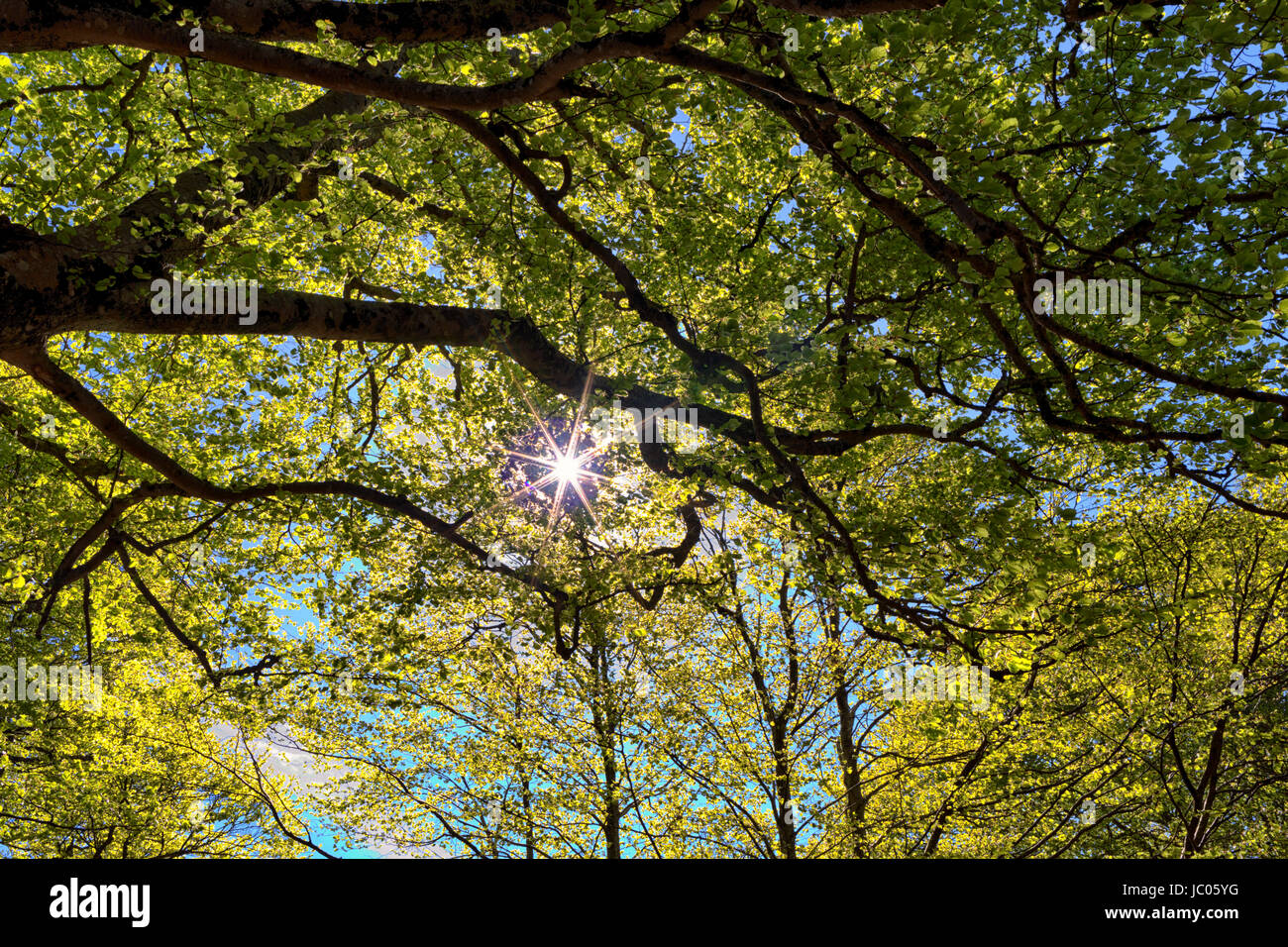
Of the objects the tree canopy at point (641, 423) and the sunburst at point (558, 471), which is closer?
the tree canopy at point (641, 423)

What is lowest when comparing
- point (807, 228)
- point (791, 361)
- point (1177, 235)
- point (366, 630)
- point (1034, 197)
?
point (366, 630)

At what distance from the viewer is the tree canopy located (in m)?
5.37

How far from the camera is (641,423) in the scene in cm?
842

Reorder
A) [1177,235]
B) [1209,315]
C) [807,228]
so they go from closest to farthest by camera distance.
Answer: [1209,315], [1177,235], [807,228]

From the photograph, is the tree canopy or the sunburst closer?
the tree canopy

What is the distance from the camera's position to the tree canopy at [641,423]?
17.6ft

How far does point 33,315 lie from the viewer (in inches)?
199

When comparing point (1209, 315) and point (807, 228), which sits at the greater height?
point (807, 228)

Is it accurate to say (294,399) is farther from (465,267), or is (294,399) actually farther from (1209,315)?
(1209,315)

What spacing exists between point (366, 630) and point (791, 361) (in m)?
7.27

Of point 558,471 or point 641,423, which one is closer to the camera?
point 641,423
